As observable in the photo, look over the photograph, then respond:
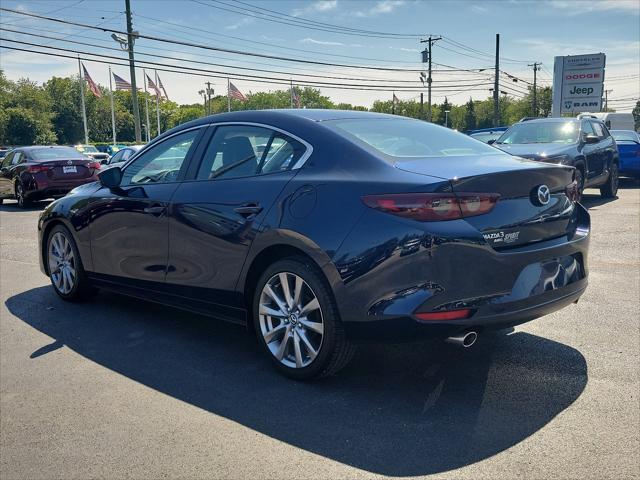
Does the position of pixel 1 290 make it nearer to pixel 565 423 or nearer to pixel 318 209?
pixel 318 209

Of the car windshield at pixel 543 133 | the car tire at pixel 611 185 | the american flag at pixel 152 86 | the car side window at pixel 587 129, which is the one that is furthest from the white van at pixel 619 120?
the american flag at pixel 152 86

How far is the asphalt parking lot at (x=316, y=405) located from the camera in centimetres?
277

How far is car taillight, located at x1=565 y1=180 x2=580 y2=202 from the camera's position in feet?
12.5

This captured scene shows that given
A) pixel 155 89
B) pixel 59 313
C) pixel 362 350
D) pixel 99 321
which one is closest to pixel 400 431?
pixel 362 350

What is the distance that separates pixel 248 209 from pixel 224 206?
0.25 meters

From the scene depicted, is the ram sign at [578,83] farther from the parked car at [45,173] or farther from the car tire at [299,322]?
the car tire at [299,322]

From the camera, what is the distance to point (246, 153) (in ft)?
13.5

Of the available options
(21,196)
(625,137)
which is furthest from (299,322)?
(625,137)

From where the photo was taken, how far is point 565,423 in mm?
3043

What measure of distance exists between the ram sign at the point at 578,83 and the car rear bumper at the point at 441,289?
1252 inches

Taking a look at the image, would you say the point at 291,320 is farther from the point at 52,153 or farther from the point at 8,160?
the point at 8,160

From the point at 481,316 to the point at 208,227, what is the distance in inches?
74.4

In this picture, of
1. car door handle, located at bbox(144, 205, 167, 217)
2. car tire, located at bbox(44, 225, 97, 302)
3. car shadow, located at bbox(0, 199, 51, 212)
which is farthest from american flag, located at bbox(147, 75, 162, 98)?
car door handle, located at bbox(144, 205, 167, 217)

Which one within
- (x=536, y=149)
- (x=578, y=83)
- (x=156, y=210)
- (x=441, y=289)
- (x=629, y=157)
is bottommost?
(x=629, y=157)
